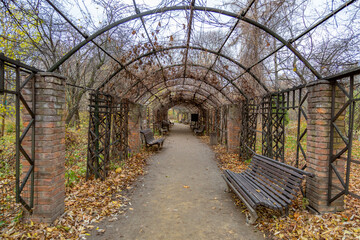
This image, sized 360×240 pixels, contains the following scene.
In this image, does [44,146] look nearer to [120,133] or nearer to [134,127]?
[120,133]

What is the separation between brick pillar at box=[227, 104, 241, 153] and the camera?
30.4ft

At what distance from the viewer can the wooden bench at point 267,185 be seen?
10.7ft

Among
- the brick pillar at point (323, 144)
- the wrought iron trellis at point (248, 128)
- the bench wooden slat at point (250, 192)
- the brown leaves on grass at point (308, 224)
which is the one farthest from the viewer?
the wrought iron trellis at point (248, 128)

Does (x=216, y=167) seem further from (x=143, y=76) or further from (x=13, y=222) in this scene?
(x=13, y=222)

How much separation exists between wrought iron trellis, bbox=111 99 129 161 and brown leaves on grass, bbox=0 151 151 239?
1151mm

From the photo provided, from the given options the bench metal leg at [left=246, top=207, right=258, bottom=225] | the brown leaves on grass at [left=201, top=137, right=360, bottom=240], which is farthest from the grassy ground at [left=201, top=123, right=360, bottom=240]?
the bench metal leg at [left=246, top=207, right=258, bottom=225]

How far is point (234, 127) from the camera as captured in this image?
9.43 meters

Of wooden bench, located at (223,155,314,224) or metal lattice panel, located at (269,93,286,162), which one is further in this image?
metal lattice panel, located at (269,93,286,162)

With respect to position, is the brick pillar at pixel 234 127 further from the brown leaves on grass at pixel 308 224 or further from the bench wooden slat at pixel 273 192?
the brown leaves on grass at pixel 308 224

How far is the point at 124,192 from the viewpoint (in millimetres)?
4836

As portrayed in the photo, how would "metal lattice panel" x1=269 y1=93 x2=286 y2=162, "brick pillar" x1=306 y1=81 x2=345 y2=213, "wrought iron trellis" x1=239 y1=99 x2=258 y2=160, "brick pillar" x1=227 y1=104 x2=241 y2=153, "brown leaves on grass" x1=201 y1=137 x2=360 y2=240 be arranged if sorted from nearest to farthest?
"brown leaves on grass" x1=201 y1=137 x2=360 y2=240, "brick pillar" x1=306 y1=81 x2=345 y2=213, "metal lattice panel" x1=269 y1=93 x2=286 y2=162, "wrought iron trellis" x1=239 y1=99 x2=258 y2=160, "brick pillar" x1=227 y1=104 x2=241 y2=153

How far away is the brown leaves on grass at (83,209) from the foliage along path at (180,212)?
0.26 meters

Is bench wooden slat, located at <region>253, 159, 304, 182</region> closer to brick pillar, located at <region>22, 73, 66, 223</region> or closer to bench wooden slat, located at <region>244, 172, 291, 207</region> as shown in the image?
bench wooden slat, located at <region>244, 172, 291, 207</region>

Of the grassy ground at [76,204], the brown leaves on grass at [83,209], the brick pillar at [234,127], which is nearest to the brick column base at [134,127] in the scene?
the grassy ground at [76,204]
